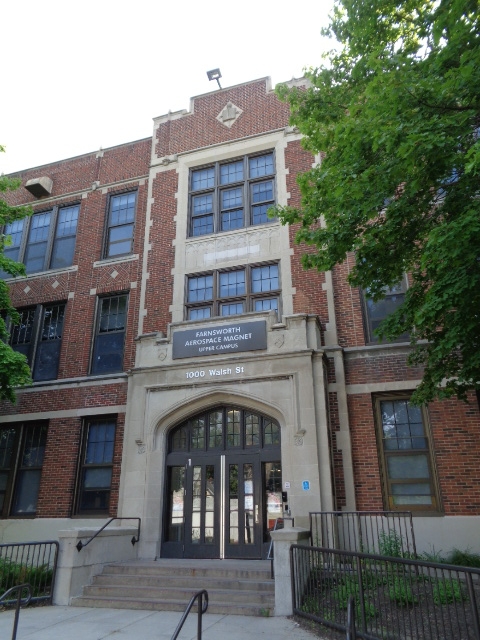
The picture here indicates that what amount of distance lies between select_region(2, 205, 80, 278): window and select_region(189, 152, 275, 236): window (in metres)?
4.69

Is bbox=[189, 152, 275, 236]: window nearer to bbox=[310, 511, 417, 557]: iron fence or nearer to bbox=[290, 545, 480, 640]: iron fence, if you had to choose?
bbox=[310, 511, 417, 557]: iron fence

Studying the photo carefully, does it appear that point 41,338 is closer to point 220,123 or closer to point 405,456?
point 220,123

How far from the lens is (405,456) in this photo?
37.6 ft

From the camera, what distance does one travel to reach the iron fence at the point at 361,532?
31.6ft

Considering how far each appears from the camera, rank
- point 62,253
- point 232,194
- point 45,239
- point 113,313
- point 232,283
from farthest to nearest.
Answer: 1. point 45,239
2. point 62,253
3. point 232,194
4. point 113,313
5. point 232,283

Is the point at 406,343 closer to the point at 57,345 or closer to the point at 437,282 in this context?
the point at 437,282

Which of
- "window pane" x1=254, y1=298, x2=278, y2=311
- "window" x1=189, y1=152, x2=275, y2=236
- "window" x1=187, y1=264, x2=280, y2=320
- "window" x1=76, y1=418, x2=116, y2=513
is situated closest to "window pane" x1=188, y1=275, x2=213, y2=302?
"window" x1=187, y1=264, x2=280, y2=320

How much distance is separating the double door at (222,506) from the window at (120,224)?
7.81 meters

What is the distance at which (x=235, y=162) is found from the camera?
16.2 metres

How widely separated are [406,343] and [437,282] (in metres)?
4.76

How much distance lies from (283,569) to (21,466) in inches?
384

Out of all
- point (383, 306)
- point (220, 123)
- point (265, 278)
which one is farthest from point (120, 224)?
point (383, 306)

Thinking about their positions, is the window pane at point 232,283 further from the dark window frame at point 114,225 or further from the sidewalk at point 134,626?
the sidewalk at point 134,626

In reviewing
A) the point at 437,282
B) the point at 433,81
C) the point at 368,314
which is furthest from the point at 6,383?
the point at 433,81
